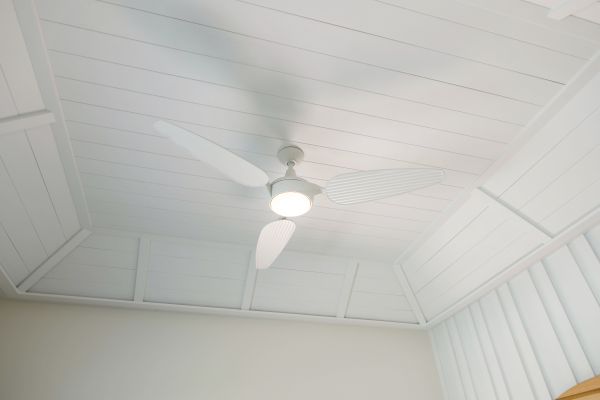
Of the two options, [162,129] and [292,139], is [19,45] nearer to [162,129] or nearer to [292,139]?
[162,129]

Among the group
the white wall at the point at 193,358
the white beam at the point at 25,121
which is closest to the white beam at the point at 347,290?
the white wall at the point at 193,358

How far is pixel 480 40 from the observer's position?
1.34 meters

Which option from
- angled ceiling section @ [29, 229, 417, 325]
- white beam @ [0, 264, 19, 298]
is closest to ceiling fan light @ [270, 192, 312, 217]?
angled ceiling section @ [29, 229, 417, 325]

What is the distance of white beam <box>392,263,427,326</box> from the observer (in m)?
2.61

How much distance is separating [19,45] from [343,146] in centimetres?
126

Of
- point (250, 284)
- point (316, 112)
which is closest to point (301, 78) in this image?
point (316, 112)

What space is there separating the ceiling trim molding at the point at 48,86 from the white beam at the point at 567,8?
1692 mm

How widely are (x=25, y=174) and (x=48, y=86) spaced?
18.8 inches

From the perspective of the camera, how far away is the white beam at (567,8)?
1.21 meters

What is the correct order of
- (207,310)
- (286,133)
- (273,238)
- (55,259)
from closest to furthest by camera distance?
(273,238), (286,133), (55,259), (207,310)

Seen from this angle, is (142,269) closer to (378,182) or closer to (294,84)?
(294,84)

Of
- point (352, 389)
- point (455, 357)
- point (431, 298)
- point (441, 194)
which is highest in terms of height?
A: point (441, 194)

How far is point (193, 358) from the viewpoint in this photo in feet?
7.95

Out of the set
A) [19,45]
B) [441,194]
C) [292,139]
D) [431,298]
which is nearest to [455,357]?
[431,298]
